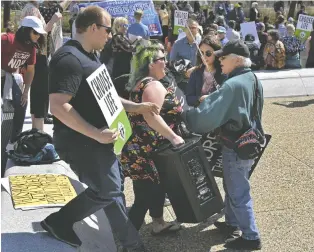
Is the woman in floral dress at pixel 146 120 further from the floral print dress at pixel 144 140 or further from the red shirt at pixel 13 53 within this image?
the red shirt at pixel 13 53

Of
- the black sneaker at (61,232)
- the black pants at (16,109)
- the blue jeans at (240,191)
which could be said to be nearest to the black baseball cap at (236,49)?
the blue jeans at (240,191)

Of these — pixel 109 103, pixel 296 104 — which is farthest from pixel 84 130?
pixel 296 104

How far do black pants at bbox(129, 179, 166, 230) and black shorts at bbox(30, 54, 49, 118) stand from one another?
120 inches

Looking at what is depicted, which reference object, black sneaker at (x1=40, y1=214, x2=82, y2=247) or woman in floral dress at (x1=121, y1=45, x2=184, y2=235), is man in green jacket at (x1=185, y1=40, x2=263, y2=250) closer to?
woman in floral dress at (x1=121, y1=45, x2=184, y2=235)

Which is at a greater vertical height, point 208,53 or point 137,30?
point 208,53

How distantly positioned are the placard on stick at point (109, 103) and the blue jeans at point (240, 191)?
0.91 meters

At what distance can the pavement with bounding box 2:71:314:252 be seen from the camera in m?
4.23

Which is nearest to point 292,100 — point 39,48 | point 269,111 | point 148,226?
point 269,111

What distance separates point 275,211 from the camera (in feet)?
16.2

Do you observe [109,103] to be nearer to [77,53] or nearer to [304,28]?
[77,53]

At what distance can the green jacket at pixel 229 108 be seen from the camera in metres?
3.80

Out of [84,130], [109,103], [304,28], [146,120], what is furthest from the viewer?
[304,28]

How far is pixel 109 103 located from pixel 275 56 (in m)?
8.82

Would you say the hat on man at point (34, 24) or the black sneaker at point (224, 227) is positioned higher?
the hat on man at point (34, 24)
